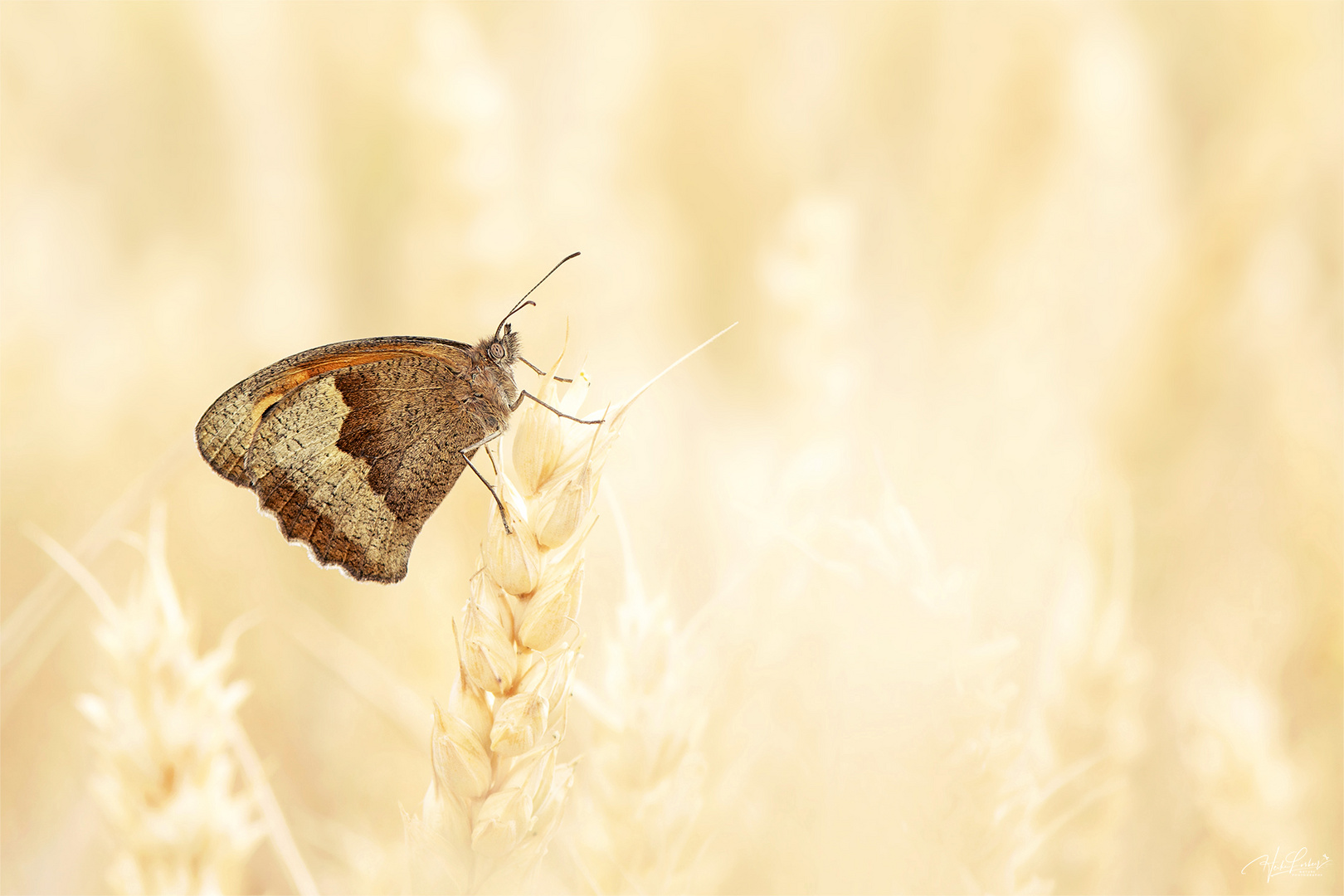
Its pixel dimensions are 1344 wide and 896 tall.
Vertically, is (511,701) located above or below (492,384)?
below

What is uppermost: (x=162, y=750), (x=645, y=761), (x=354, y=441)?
(x=354, y=441)

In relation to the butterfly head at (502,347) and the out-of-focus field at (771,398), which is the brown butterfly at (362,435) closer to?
the butterfly head at (502,347)

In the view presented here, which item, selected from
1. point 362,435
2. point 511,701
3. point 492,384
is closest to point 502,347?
point 492,384

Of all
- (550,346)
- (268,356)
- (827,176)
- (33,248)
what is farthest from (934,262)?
(33,248)

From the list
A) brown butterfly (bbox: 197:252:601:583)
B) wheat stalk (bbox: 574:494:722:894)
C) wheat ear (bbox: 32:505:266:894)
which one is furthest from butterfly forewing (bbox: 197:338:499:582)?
wheat stalk (bbox: 574:494:722:894)

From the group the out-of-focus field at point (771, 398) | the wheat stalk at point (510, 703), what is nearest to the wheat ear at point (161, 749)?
the out-of-focus field at point (771, 398)

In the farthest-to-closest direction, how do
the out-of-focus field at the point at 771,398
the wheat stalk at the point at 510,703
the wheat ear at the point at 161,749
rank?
the out-of-focus field at the point at 771,398, the wheat ear at the point at 161,749, the wheat stalk at the point at 510,703

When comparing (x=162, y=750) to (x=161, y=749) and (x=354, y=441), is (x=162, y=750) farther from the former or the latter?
(x=354, y=441)

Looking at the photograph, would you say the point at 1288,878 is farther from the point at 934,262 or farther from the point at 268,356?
the point at 268,356
